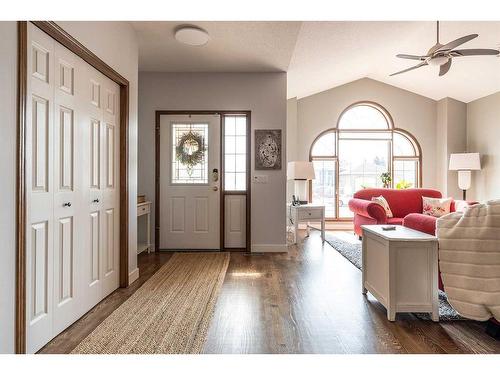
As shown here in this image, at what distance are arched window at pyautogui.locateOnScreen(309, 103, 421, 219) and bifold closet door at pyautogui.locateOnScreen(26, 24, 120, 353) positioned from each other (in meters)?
5.16

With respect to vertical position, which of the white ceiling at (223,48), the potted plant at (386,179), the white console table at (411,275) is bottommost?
the white console table at (411,275)

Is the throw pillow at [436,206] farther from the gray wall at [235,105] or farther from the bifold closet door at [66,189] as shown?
Answer: the bifold closet door at [66,189]

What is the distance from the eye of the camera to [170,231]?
4.54m

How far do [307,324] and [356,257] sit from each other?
7.29 ft

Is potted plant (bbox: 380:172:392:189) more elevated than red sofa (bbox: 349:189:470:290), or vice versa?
potted plant (bbox: 380:172:392:189)

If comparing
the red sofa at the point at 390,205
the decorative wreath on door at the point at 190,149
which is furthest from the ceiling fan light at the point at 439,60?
the decorative wreath on door at the point at 190,149

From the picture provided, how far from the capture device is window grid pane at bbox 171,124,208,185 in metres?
4.53

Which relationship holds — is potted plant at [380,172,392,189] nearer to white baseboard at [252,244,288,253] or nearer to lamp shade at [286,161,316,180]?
lamp shade at [286,161,316,180]

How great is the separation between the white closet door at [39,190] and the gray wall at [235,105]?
257 centimetres

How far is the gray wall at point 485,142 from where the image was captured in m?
5.92

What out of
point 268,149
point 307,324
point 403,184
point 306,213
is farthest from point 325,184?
point 307,324

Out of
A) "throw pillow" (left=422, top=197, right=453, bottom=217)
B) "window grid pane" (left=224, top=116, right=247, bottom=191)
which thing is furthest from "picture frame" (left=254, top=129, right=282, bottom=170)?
"throw pillow" (left=422, top=197, right=453, bottom=217)
